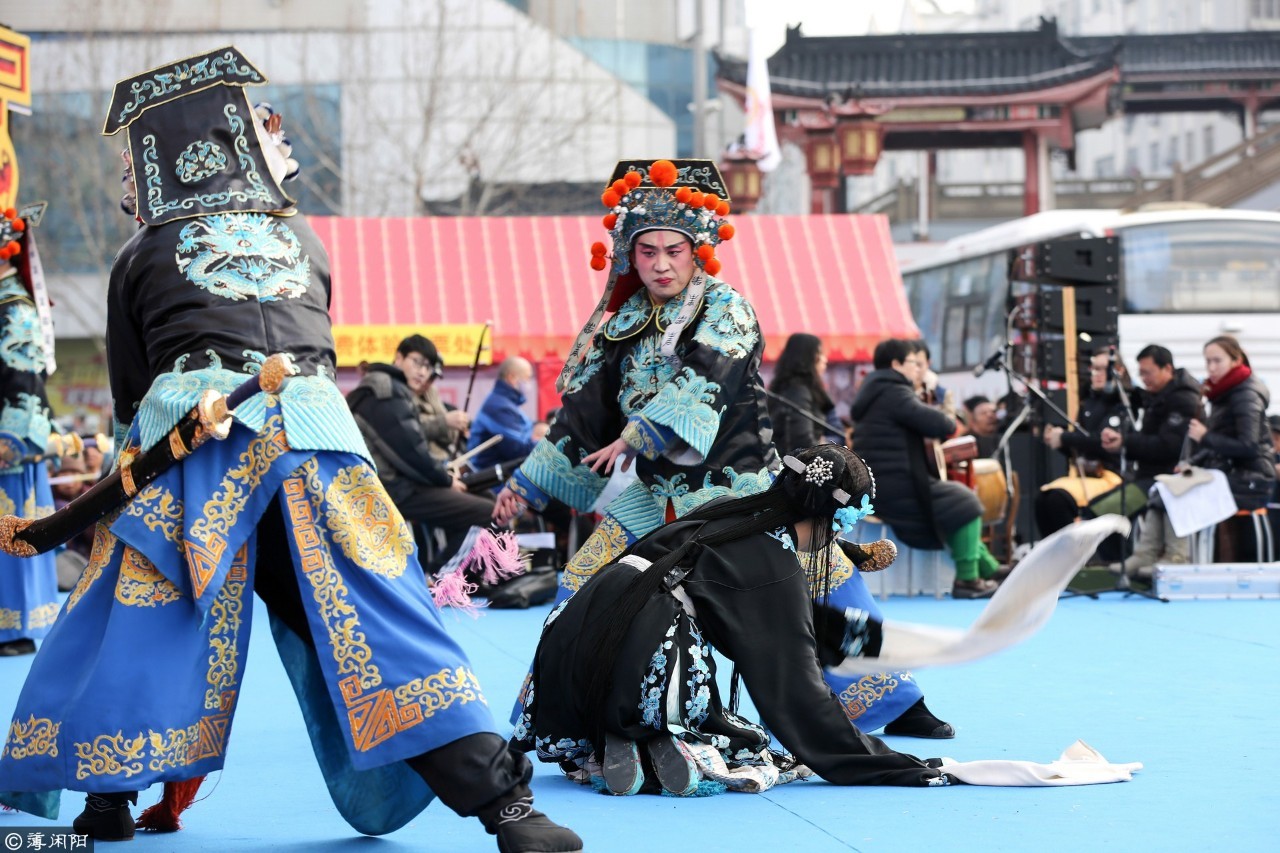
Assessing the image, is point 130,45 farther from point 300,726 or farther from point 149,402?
Result: point 149,402

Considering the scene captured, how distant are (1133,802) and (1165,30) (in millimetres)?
43201

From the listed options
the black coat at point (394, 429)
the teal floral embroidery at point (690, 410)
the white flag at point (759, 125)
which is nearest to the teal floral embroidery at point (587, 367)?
the teal floral embroidery at point (690, 410)

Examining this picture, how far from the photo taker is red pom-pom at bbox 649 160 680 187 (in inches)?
198

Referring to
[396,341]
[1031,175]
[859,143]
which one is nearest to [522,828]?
[396,341]

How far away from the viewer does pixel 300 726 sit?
5.69 metres

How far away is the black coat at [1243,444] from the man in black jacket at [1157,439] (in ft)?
0.52

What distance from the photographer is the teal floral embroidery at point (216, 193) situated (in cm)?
365

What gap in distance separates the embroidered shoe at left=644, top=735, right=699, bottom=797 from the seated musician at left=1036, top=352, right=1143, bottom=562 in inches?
266

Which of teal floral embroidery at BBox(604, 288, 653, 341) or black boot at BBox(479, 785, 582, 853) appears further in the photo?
teal floral embroidery at BBox(604, 288, 653, 341)

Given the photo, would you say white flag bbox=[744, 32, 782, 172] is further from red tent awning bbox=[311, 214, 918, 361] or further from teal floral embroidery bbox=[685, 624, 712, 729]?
teal floral embroidery bbox=[685, 624, 712, 729]

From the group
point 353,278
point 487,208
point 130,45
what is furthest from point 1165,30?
point 353,278

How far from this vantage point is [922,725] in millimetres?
5047

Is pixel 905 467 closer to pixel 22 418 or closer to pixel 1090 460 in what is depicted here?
pixel 1090 460

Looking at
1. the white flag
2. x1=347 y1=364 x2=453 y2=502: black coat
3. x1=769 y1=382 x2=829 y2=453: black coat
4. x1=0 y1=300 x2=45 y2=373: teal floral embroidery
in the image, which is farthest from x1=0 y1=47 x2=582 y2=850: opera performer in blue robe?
the white flag
